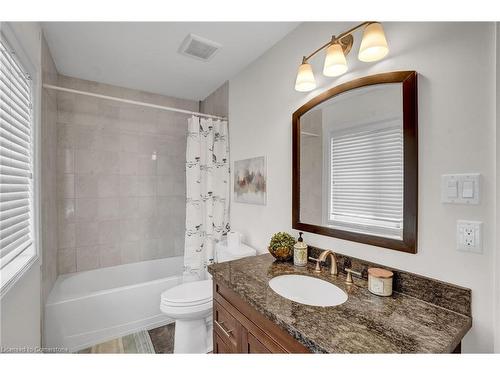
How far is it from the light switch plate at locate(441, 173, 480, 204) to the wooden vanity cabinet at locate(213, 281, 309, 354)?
0.77 metres

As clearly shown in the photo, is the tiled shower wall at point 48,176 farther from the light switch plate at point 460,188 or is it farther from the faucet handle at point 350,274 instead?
the light switch plate at point 460,188

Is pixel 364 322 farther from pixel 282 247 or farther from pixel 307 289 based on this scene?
pixel 282 247

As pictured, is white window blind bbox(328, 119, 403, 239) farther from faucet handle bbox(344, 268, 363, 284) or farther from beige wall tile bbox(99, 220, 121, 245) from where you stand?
beige wall tile bbox(99, 220, 121, 245)

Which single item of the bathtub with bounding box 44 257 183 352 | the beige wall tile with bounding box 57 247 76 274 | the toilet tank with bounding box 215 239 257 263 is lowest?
the bathtub with bounding box 44 257 183 352

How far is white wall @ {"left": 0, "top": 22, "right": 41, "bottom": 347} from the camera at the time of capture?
93cm

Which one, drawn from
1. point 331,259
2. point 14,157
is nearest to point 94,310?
point 14,157

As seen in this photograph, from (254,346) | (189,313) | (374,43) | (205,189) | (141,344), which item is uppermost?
(374,43)

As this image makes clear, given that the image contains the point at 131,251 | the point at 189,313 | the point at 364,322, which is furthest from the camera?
the point at 131,251

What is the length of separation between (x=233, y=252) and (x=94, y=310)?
1243mm

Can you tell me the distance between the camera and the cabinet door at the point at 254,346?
896 mm

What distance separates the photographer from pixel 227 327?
Result: 45.5 inches

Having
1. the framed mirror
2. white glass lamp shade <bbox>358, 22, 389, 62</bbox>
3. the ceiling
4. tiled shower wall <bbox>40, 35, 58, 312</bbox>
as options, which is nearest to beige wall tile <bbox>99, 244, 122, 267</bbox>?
tiled shower wall <bbox>40, 35, 58, 312</bbox>

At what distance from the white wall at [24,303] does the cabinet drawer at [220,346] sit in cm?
89
